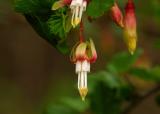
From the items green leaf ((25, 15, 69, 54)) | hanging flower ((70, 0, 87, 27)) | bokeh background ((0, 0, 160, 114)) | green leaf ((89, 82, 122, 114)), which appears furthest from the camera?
bokeh background ((0, 0, 160, 114))

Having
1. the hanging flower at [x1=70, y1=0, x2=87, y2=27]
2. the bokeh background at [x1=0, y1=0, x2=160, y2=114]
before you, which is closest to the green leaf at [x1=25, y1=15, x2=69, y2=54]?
the hanging flower at [x1=70, y1=0, x2=87, y2=27]

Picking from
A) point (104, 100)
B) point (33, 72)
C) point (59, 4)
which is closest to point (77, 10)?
point (59, 4)

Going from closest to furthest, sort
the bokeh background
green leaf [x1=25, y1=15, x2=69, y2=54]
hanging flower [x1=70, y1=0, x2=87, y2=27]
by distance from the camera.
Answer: hanging flower [x1=70, y1=0, x2=87, y2=27] → green leaf [x1=25, y1=15, x2=69, y2=54] → the bokeh background

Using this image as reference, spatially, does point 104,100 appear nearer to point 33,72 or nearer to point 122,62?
point 122,62

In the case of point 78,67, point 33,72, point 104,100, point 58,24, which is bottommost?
point 33,72

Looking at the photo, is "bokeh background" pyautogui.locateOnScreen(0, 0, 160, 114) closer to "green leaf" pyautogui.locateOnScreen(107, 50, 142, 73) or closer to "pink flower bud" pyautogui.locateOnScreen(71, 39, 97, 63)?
"green leaf" pyautogui.locateOnScreen(107, 50, 142, 73)

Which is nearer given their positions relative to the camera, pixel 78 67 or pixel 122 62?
pixel 78 67
